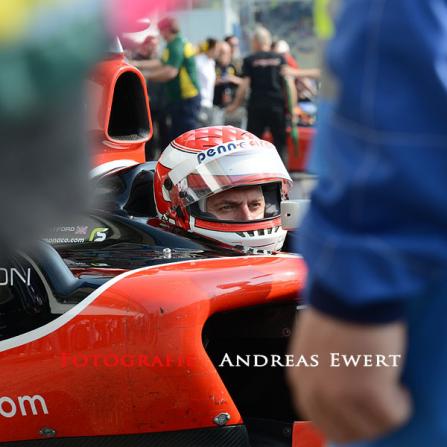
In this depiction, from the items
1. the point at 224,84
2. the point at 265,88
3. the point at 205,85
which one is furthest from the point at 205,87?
the point at 224,84

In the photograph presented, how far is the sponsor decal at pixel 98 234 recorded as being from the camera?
3.65 meters

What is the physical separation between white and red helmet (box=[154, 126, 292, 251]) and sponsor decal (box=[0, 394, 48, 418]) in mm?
1173

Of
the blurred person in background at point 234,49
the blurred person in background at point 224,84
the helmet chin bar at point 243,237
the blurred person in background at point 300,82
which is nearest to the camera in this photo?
the helmet chin bar at point 243,237

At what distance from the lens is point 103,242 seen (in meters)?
3.56

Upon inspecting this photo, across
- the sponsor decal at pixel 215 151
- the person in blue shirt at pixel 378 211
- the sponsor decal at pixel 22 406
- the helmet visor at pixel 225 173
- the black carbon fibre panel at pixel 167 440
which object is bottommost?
the black carbon fibre panel at pixel 167 440

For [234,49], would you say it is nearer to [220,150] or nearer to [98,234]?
[220,150]

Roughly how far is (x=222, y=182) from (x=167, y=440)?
1.27 metres

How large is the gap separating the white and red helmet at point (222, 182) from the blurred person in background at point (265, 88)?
7.32m

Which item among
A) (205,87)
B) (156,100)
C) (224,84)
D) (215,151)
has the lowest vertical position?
(224,84)

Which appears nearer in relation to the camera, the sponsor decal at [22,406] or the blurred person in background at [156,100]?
the sponsor decal at [22,406]

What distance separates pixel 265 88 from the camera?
11.2 meters

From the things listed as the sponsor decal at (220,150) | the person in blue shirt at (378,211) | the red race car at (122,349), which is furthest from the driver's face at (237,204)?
the person in blue shirt at (378,211)

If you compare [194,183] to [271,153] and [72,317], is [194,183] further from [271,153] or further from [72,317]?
[72,317]

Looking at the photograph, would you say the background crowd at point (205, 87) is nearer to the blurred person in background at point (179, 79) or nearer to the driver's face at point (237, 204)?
the blurred person in background at point (179, 79)
